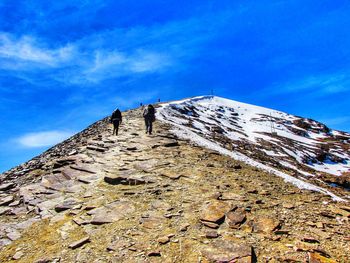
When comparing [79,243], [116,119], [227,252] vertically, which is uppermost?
[116,119]

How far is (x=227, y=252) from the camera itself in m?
Result: 8.88

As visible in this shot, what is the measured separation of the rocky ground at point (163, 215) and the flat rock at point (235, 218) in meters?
0.03

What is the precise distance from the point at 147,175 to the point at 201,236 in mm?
6302

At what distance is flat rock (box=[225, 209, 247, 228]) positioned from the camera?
10.5m

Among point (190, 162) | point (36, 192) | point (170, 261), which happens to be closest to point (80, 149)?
point (36, 192)

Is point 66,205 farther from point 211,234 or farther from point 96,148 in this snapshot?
point 96,148

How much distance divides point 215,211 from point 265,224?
5.87ft

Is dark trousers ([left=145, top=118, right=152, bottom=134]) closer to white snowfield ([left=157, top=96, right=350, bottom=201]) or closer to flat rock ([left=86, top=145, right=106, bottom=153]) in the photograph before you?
flat rock ([left=86, top=145, right=106, bottom=153])

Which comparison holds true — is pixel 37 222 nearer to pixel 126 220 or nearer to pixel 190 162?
pixel 126 220

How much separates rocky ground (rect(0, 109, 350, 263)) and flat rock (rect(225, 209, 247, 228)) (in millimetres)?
34

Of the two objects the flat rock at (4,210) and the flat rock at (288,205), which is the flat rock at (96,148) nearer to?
the flat rock at (4,210)

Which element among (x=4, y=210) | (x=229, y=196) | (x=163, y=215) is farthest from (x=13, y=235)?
(x=229, y=196)

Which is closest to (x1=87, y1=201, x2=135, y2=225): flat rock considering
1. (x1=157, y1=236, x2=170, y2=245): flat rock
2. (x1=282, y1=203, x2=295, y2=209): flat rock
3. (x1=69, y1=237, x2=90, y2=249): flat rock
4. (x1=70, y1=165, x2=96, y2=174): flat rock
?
(x1=69, y1=237, x2=90, y2=249): flat rock

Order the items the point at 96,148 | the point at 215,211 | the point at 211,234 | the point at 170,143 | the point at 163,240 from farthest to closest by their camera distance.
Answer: the point at 170,143 → the point at 96,148 → the point at 215,211 → the point at 211,234 → the point at 163,240
